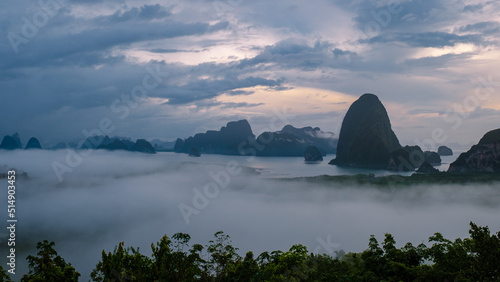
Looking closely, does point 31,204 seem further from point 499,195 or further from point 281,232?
point 499,195

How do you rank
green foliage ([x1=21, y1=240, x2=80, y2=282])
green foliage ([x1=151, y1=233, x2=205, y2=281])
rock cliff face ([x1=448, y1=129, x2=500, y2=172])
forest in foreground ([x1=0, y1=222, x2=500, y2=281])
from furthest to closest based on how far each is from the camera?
rock cliff face ([x1=448, y1=129, x2=500, y2=172]) < green foliage ([x1=151, y1=233, x2=205, y2=281]) < green foliage ([x1=21, y1=240, x2=80, y2=282]) < forest in foreground ([x1=0, y1=222, x2=500, y2=281])

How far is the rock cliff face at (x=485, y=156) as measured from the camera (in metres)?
124

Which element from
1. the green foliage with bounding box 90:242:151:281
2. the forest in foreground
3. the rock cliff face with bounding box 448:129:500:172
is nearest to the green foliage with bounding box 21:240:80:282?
the forest in foreground

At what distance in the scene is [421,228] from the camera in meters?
83.2

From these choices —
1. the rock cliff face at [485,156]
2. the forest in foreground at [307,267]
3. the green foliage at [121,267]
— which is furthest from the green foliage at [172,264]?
the rock cliff face at [485,156]

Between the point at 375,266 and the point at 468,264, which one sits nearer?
the point at 468,264

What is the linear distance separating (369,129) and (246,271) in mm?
192003

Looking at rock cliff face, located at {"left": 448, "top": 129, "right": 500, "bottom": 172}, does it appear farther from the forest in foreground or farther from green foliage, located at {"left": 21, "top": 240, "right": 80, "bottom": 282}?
green foliage, located at {"left": 21, "top": 240, "right": 80, "bottom": 282}

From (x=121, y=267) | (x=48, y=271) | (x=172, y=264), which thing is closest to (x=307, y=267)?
(x=172, y=264)

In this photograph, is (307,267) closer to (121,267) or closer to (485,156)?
(121,267)

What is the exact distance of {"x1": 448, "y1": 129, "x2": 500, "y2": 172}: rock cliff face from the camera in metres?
124

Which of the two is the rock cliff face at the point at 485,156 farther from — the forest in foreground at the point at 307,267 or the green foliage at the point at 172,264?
the green foliage at the point at 172,264

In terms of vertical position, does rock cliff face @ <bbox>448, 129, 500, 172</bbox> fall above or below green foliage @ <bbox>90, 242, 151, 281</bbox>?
above

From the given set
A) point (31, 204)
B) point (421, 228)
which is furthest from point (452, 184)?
point (31, 204)
